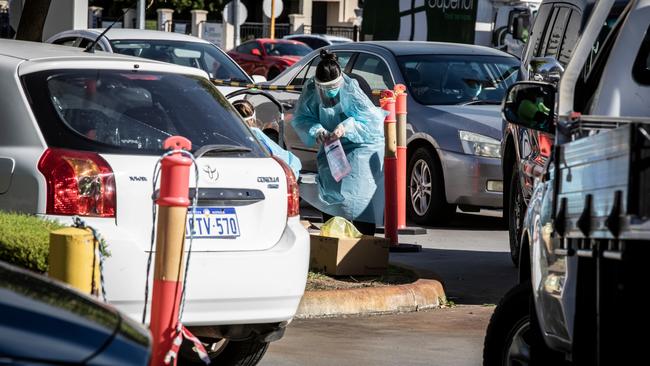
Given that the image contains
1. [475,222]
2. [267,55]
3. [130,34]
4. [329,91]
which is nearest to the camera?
[329,91]

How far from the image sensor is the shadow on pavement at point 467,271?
1005cm

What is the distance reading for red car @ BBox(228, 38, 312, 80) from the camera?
131ft

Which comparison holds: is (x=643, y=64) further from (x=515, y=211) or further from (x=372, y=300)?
(x=515, y=211)

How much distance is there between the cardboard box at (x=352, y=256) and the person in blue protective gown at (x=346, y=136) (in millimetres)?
1301

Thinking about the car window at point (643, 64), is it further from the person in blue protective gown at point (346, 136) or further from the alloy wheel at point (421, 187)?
the alloy wheel at point (421, 187)

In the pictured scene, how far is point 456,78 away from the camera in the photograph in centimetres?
1445

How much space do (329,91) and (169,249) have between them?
234 inches

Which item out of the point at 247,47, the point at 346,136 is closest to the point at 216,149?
the point at 346,136

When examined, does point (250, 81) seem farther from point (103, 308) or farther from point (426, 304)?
point (103, 308)

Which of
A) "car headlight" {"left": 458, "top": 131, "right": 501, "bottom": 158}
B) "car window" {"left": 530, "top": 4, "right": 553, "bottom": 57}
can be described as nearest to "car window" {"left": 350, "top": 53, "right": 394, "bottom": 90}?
"car headlight" {"left": 458, "top": 131, "right": 501, "bottom": 158}

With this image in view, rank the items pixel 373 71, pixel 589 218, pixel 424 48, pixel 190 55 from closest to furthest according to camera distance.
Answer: pixel 589 218 → pixel 373 71 → pixel 424 48 → pixel 190 55

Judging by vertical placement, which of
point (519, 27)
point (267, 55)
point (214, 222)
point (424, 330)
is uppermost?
point (267, 55)

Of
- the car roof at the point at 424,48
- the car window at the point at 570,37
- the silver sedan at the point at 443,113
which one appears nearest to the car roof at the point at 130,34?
the silver sedan at the point at 443,113

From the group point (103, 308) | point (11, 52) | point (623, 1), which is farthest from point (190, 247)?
point (623, 1)
